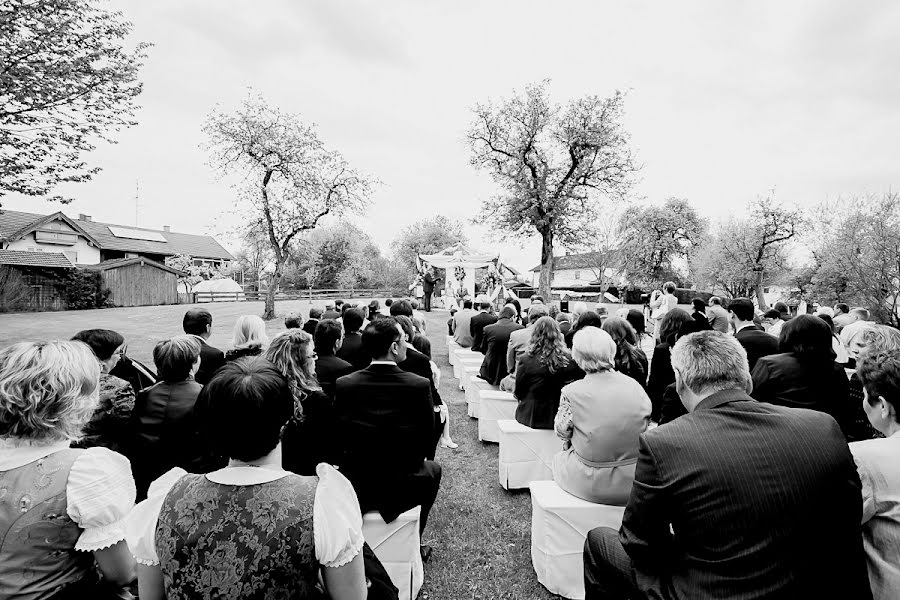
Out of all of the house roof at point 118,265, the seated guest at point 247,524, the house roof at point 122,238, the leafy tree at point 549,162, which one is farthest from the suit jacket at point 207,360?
the house roof at point 118,265

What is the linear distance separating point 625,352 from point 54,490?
4.37m

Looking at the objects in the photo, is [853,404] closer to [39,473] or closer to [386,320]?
[386,320]

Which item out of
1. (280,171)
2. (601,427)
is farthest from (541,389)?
(280,171)

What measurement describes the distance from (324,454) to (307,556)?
181cm

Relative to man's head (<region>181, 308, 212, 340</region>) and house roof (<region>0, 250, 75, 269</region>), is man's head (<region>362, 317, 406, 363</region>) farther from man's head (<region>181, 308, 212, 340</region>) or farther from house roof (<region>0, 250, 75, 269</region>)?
house roof (<region>0, 250, 75, 269</region>)

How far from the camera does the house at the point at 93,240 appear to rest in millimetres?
31375

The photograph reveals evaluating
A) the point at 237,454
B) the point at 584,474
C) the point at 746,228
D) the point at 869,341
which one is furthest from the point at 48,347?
the point at 746,228

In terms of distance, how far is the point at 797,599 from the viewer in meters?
1.54

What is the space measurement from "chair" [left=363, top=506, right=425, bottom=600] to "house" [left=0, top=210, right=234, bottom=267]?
32411mm

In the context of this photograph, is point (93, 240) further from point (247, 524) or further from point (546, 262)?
point (247, 524)

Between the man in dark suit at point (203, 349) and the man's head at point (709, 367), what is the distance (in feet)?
13.1

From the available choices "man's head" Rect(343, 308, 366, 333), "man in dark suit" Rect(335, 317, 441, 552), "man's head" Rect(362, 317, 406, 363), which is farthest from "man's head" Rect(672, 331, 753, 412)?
"man's head" Rect(343, 308, 366, 333)

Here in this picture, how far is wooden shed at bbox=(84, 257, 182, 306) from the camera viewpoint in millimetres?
28594

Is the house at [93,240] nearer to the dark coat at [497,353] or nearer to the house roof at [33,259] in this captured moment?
the house roof at [33,259]
